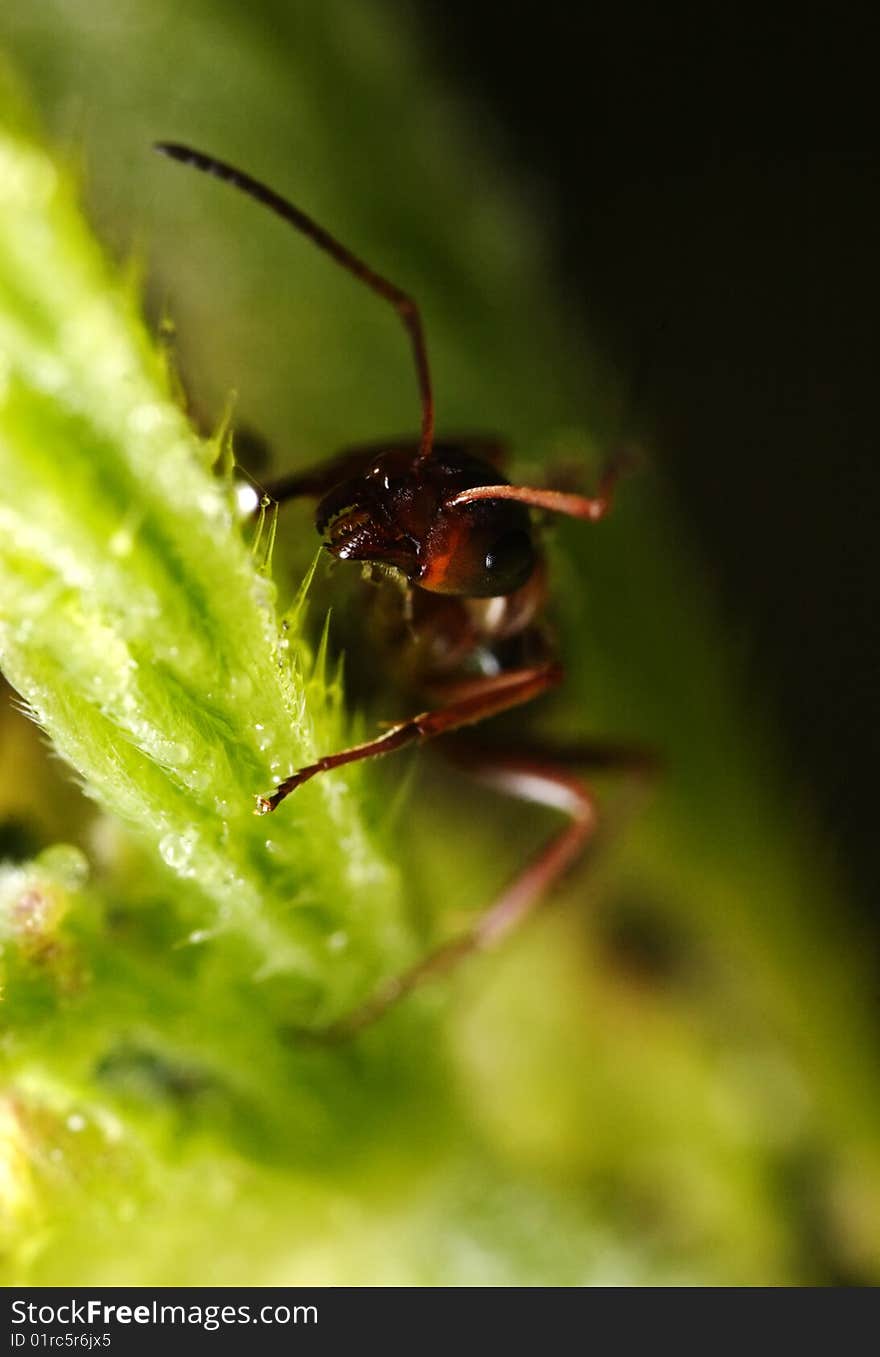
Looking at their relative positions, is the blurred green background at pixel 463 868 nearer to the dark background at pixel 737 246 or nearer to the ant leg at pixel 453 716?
the ant leg at pixel 453 716

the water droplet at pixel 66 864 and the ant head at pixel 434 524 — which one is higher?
the ant head at pixel 434 524

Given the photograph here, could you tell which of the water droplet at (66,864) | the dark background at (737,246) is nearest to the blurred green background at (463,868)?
the water droplet at (66,864)

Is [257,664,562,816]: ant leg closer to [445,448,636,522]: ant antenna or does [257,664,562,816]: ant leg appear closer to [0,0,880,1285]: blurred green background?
[0,0,880,1285]: blurred green background

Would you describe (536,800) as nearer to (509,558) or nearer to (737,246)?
(509,558)

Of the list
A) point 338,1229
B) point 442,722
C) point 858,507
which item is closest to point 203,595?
point 442,722

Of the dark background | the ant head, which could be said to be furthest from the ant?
the dark background

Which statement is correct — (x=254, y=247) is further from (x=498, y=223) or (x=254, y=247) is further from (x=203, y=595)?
(x=203, y=595)

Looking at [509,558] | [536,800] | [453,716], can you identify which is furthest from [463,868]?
[509,558]
